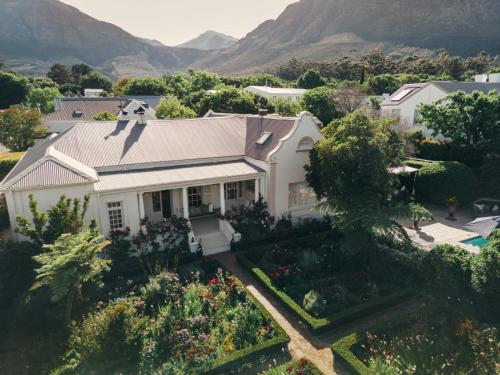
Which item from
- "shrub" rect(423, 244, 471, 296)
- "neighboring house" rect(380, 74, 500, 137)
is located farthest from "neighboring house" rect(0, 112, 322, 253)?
"neighboring house" rect(380, 74, 500, 137)

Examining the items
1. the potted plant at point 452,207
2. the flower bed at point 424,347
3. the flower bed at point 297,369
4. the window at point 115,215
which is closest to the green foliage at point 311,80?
the potted plant at point 452,207

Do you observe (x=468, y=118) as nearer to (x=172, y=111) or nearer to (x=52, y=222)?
(x=52, y=222)

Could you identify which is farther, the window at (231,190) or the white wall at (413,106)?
the white wall at (413,106)

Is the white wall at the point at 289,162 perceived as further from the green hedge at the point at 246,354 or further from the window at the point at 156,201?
the green hedge at the point at 246,354

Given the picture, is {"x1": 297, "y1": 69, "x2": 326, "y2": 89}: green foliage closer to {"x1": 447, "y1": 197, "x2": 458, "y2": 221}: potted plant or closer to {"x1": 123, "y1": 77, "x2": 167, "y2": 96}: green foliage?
{"x1": 123, "y1": 77, "x2": 167, "y2": 96}: green foliage

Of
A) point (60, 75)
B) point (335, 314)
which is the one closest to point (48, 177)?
point (335, 314)

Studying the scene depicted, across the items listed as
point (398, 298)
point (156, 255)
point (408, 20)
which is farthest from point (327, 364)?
point (408, 20)

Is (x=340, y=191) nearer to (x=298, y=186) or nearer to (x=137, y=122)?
(x=298, y=186)
